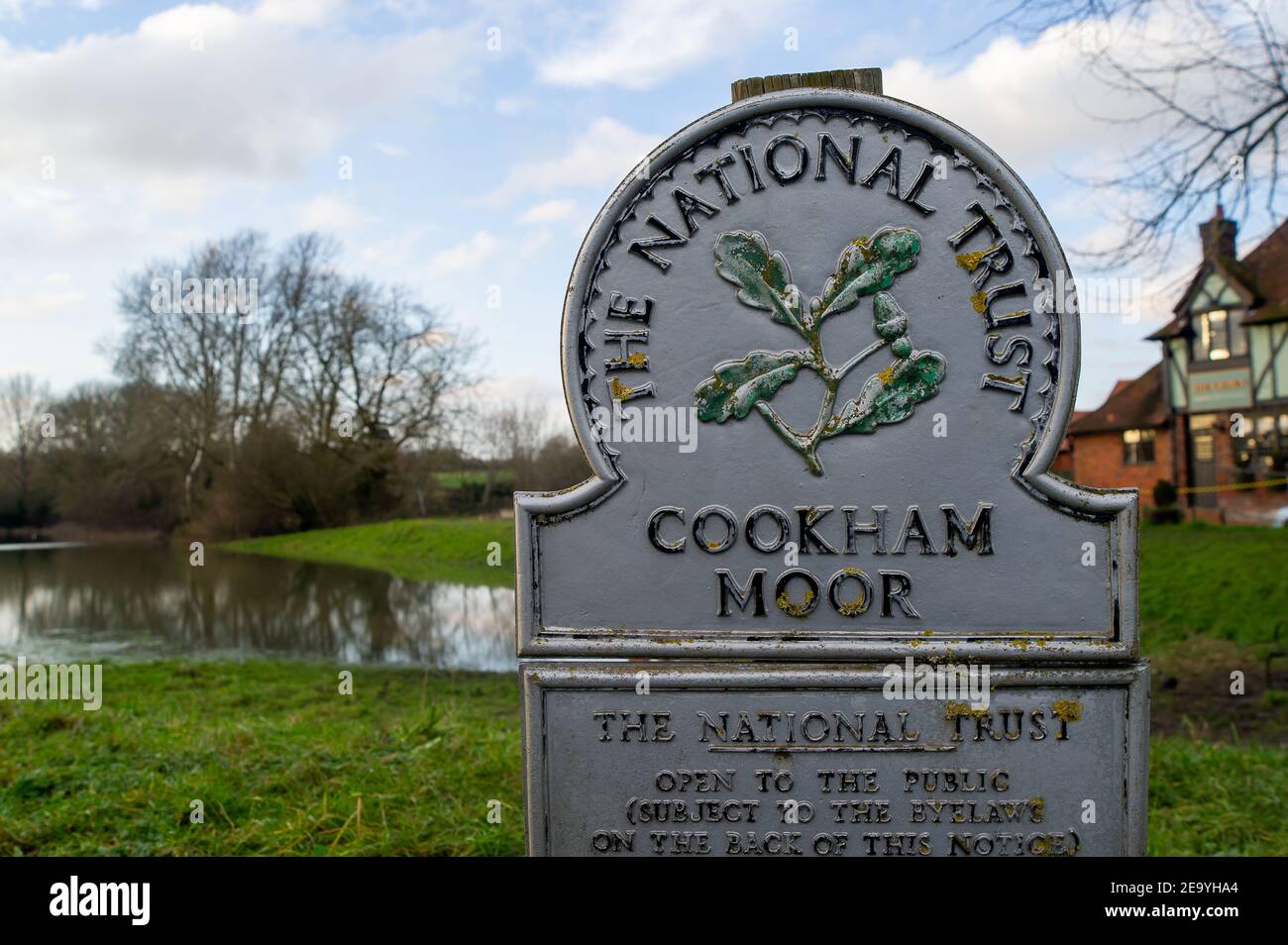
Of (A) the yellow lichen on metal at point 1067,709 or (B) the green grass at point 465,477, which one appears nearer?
(A) the yellow lichen on metal at point 1067,709

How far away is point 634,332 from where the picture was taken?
7.71 ft

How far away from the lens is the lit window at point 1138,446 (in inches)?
1038

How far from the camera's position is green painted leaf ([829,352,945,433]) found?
2.30m

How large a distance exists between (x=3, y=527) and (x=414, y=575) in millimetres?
11910

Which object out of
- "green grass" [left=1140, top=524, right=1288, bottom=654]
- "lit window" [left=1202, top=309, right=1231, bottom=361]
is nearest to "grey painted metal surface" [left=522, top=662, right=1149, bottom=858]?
"green grass" [left=1140, top=524, right=1288, bottom=654]

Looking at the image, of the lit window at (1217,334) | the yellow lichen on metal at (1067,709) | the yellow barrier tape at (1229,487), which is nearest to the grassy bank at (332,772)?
the yellow lichen on metal at (1067,709)

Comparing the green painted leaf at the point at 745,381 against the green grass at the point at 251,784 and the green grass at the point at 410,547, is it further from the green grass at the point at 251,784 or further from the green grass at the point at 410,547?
the green grass at the point at 410,547

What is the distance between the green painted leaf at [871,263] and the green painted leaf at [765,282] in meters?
0.09

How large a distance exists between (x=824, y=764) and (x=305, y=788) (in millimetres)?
2958

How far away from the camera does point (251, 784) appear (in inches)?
171

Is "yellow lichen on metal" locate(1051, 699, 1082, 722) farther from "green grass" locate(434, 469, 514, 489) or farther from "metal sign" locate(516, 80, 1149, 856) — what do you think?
"green grass" locate(434, 469, 514, 489)

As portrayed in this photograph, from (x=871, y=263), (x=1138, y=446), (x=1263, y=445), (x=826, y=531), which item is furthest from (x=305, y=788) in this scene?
(x=1138, y=446)

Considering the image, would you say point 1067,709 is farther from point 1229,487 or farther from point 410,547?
point 1229,487

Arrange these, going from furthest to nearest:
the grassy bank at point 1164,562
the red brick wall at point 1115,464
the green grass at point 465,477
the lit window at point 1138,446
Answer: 1. the green grass at point 465,477
2. the lit window at point 1138,446
3. the red brick wall at point 1115,464
4. the grassy bank at point 1164,562
